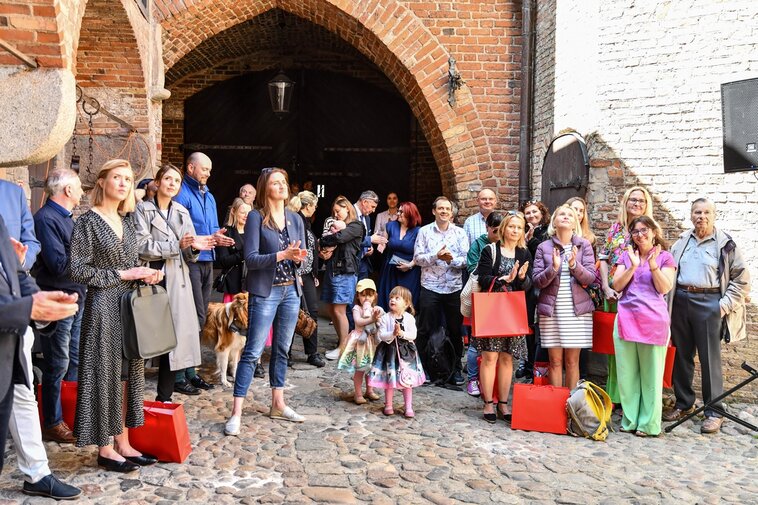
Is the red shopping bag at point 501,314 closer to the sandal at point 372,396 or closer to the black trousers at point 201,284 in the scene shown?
the sandal at point 372,396

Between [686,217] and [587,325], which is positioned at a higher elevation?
[686,217]

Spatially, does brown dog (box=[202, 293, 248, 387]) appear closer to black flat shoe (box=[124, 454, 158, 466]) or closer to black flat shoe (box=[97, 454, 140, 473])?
black flat shoe (box=[124, 454, 158, 466])

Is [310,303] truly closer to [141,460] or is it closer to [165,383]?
[165,383]

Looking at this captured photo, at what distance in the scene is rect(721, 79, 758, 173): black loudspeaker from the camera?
252 inches

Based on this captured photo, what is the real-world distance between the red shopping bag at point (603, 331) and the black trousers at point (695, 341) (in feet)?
1.81

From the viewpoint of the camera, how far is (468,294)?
577 cm

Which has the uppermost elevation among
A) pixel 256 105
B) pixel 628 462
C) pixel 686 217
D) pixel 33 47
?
pixel 256 105

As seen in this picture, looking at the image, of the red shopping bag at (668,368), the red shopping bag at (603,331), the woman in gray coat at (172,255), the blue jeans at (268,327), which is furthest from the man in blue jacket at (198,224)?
the red shopping bag at (668,368)

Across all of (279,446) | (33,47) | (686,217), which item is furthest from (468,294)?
(33,47)

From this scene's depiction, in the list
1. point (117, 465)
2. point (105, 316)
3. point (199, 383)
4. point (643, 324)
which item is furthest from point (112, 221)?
point (643, 324)

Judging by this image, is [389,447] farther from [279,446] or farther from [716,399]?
[716,399]

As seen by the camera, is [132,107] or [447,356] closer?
[447,356]

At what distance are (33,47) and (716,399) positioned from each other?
5.36 meters

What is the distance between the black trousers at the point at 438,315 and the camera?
6.61 m
